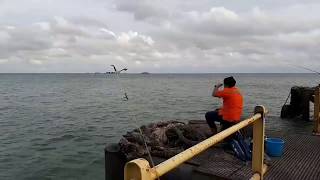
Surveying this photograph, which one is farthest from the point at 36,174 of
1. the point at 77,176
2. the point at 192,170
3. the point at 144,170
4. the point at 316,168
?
the point at 144,170

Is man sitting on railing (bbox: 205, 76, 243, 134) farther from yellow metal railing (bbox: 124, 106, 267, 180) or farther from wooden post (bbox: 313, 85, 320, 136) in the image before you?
yellow metal railing (bbox: 124, 106, 267, 180)

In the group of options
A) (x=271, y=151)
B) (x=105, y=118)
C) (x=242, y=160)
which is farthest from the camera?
(x=105, y=118)

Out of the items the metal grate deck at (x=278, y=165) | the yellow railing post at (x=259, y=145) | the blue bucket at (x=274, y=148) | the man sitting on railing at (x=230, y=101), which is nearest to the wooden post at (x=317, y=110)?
the metal grate deck at (x=278, y=165)

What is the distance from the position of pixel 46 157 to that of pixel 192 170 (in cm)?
916

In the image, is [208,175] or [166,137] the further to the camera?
[166,137]

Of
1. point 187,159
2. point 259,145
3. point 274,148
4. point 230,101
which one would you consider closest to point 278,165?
point 274,148

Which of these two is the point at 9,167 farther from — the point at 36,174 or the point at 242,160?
the point at 242,160

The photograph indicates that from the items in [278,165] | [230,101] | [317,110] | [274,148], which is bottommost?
[278,165]

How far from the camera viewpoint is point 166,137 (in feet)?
28.0

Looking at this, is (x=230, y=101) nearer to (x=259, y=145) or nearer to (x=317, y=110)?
(x=317, y=110)

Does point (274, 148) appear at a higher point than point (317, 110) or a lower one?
lower

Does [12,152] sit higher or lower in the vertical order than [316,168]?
lower

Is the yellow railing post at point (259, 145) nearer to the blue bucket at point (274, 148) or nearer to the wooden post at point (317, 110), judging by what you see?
the blue bucket at point (274, 148)

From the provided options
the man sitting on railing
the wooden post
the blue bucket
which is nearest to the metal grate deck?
the blue bucket
